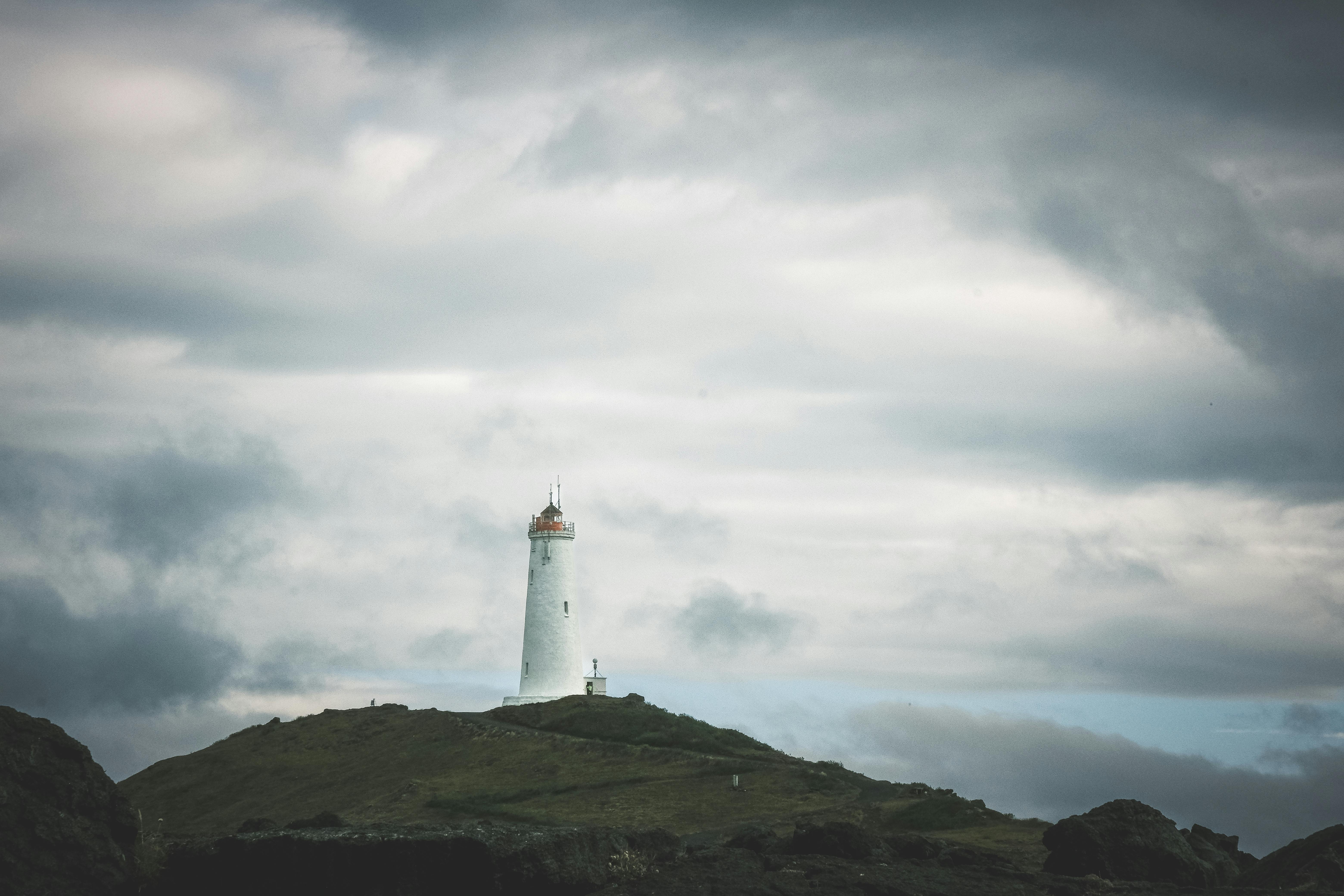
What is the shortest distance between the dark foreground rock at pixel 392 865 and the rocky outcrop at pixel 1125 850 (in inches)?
359

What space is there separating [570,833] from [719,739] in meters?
49.3

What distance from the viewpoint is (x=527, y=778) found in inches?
2253

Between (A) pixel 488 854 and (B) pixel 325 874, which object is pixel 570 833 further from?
(B) pixel 325 874

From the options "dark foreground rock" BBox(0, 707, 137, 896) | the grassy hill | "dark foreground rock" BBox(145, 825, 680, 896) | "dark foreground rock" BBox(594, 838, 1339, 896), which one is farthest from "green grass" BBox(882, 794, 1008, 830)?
"dark foreground rock" BBox(0, 707, 137, 896)

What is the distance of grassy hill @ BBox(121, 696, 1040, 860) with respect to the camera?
151 ft

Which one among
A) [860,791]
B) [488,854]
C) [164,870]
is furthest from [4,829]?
[860,791]

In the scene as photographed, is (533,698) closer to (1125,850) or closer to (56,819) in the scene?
(1125,850)

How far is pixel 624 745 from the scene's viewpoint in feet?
200

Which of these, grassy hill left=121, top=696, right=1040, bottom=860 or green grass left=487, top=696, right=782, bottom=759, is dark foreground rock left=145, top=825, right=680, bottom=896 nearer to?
grassy hill left=121, top=696, right=1040, bottom=860

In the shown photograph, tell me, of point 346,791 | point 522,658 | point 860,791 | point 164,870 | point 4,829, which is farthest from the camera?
point 522,658

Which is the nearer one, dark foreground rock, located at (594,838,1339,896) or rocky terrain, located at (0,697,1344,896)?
rocky terrain, located at (0,697,1344,896)

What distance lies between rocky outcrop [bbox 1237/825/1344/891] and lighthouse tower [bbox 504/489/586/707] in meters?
59.1

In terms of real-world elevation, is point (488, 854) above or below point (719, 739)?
below

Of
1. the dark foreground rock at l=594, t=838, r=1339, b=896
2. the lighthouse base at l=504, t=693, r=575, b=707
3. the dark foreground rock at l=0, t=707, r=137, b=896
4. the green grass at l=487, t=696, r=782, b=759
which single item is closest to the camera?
the dark foreground rock at l=0, t=707, r=137, b=896
